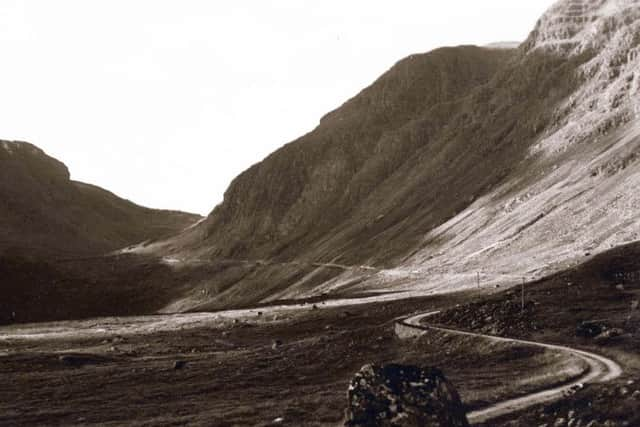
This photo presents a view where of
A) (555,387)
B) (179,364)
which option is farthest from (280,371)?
(555,387)

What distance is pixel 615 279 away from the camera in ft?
164

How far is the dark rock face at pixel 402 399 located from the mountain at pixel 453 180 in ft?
139

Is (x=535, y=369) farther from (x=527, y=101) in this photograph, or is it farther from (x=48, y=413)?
(x=527, y=101)

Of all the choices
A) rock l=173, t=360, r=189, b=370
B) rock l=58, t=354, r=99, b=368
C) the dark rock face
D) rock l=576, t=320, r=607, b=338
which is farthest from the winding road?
rock l=58, t=354, r=99, b=368

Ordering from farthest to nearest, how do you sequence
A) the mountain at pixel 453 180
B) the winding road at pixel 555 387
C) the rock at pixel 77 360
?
the mountain at pixel 453 180 < the rock at pixel 77 360 < the winding road at pixel 555 387

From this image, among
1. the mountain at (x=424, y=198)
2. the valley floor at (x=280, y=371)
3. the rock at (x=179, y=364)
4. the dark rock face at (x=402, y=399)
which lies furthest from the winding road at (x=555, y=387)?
the mountain at (x=424, y=198)

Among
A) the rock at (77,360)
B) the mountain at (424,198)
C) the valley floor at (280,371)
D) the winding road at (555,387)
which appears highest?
the mountain at (424,198)

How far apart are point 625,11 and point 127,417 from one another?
104947mm

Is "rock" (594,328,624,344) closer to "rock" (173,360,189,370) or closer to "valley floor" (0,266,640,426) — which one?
"valley floor" (0,266,640,426)

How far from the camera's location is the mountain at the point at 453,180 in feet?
263

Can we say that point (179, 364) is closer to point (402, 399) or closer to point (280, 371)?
point (280, 371)

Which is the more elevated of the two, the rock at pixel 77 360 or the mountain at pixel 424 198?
the mountain at pixel 424 198

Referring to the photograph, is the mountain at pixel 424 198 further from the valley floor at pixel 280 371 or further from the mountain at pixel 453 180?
the valley floor at pixel 280 371

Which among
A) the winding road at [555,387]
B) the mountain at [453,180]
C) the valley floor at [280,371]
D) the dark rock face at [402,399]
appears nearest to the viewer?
the dark rock face at [402,399]
